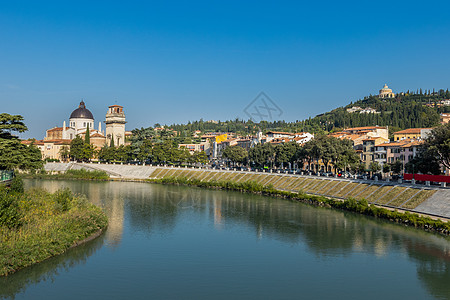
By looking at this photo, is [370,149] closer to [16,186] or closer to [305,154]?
[305,154]

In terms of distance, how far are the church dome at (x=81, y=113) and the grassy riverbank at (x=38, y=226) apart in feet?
362

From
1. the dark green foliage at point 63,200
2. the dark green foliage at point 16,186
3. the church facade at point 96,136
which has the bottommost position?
the dark green foliage at point 63,200

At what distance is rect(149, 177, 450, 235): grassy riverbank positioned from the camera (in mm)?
39688

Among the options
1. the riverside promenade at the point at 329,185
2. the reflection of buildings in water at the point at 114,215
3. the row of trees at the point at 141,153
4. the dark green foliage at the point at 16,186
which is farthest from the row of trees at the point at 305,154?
the dark green foliage at the point at 16,186

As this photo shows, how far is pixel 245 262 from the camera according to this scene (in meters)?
30.2

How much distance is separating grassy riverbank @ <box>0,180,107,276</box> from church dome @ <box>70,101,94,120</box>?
362 feet

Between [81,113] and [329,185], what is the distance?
105 metres

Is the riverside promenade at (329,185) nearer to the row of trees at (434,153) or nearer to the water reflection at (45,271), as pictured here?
the row of trees at (434,153)

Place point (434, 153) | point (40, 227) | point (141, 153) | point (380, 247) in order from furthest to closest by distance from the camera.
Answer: point (141, 153)
point (434, 153)
point (380, 247)
point (40, 227)

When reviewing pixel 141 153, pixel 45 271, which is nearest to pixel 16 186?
pixel 45 271

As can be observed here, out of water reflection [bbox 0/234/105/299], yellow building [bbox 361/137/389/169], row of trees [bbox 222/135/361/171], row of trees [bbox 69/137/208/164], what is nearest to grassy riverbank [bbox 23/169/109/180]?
row of trees [bbox 69/137/208/164]

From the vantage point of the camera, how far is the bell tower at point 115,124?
5207 inches

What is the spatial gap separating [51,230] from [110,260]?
4640 mm

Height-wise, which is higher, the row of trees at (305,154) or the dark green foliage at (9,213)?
the row of trees at (305,154)
